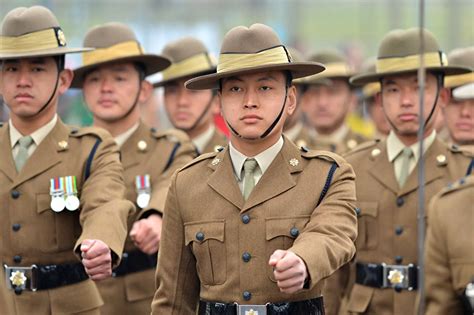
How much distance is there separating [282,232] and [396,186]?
6.56 feet

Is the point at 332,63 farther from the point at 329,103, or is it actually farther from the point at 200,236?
the point at 200,236

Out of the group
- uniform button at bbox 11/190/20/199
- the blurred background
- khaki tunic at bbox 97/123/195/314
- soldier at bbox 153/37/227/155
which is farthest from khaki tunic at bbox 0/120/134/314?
the blurred background

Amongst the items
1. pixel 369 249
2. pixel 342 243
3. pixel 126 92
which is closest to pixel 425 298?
pixel 342 243

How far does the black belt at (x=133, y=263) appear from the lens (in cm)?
892

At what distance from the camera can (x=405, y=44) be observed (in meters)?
8.65

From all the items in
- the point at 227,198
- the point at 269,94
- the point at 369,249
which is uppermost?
the point at 269,94

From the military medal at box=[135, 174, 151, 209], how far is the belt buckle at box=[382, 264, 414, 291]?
5.54 ft

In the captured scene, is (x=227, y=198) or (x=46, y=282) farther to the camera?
(x=46, y=282)

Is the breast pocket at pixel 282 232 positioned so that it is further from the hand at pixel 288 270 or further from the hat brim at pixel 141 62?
the hat brim at pixel 141 62

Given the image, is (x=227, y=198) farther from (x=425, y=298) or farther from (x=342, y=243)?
(x=425, y=298)

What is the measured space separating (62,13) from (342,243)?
46.0 ft

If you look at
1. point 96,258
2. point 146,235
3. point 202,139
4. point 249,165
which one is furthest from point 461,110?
point 96,258

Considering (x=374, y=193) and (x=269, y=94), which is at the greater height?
(x=269, y=94)

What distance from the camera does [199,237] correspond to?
6.35m
